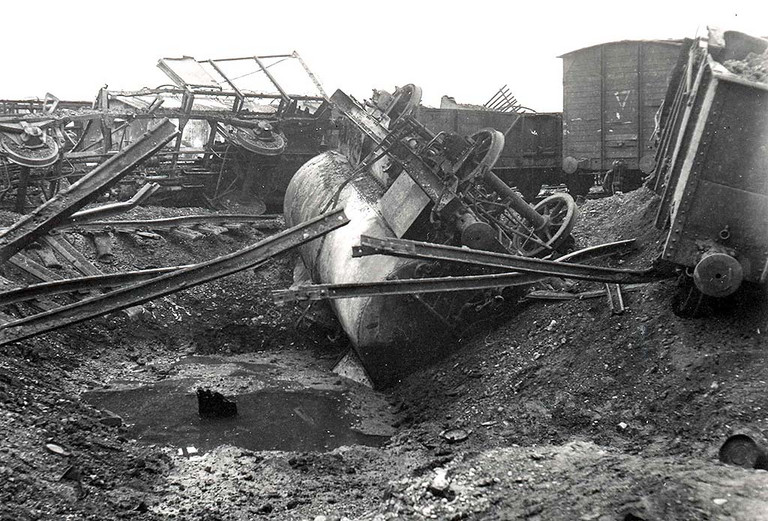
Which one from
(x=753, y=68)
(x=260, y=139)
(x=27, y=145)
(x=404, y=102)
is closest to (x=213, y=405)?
(x=404, y=102)

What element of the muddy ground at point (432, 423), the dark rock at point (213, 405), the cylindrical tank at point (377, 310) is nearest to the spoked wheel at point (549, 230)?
the muddy ground at point (432, 423)

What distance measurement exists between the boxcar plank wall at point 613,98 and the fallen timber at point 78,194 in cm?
1019

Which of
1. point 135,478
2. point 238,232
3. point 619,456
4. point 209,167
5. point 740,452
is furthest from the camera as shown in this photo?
point 209,167

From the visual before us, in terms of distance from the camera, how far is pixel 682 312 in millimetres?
4609

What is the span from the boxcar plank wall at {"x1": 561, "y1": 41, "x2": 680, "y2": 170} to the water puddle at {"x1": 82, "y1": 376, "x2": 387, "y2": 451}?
8.86 metres

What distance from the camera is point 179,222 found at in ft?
31.3

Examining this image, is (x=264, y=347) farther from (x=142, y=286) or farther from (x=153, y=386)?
(x=142, y=286)

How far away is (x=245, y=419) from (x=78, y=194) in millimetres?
2329

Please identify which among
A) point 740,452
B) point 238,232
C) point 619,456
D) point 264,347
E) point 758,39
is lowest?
point 264,347

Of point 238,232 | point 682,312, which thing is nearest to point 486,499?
point 682,312

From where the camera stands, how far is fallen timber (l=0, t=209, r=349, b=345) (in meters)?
3.96

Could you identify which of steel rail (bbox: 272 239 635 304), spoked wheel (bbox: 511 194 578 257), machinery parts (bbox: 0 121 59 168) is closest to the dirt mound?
steel rail (bbox: 272 239 635 304)

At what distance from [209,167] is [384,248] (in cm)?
814

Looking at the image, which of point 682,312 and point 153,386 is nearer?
point 682,312
